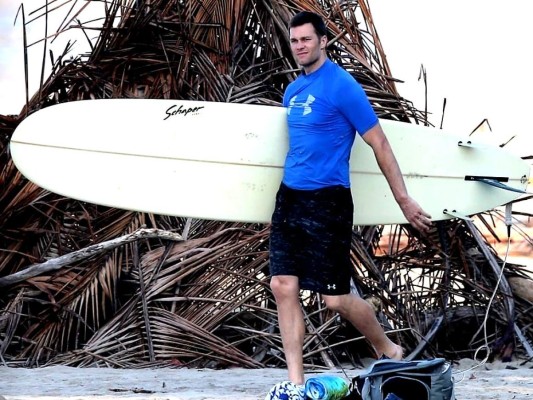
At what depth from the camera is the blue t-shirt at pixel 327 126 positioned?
4.38 m

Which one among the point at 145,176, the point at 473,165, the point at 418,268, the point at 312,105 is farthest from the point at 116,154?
the point at 418,268

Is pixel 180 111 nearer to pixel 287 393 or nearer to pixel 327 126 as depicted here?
pixel 327 126

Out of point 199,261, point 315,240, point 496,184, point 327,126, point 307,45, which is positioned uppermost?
point 307,45

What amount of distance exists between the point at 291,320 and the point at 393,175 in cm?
81

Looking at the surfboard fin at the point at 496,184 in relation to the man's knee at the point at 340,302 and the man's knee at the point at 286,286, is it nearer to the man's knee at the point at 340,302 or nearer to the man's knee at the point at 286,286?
the man's knee at the point at 340,302

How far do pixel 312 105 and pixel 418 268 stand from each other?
106 inches

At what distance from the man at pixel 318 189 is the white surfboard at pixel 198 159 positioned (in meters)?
0.51

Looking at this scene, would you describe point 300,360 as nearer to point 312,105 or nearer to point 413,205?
point 413,205

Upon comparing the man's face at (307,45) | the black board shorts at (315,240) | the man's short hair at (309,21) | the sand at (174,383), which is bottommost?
the sand at (174,383)

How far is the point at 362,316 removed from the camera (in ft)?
15.0

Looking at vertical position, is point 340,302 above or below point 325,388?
above

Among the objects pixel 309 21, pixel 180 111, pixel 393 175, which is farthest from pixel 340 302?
pixel 180 111

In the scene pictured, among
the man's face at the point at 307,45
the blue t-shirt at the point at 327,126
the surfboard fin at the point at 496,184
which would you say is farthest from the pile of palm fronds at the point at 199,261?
the man's face at the point at 307,45

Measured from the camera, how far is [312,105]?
4.43 metres
